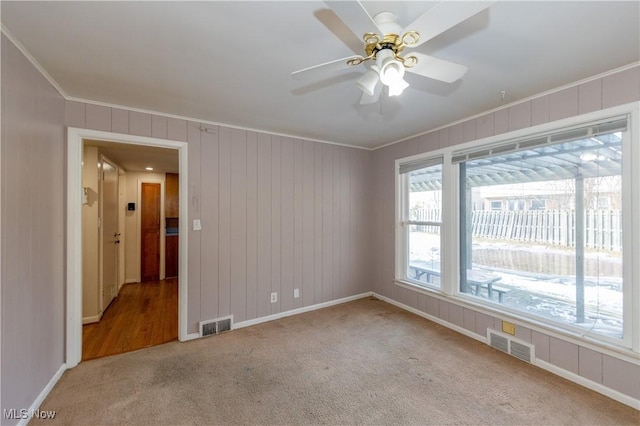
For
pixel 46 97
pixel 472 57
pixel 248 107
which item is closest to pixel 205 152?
pixel 248 107

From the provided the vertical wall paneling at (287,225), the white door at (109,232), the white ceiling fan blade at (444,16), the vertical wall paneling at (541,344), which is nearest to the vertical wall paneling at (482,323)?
the vertical wall paneling at (541,344)

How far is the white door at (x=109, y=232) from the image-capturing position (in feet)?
12.5

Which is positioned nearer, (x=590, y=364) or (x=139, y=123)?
(x=590, y=364)

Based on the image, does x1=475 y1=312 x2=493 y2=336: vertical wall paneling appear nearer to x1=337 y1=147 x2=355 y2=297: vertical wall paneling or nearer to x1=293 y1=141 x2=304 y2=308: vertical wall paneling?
x1=337 y1=147 x2=355 y2=297: vertical wall paneling

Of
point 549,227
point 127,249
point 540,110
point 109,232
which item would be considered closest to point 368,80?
point 540,110

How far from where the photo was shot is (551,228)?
2.46 metres

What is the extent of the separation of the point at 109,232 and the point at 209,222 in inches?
86.1

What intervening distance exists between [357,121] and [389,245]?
1.92 m

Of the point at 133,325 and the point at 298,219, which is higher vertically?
the point at 298,219

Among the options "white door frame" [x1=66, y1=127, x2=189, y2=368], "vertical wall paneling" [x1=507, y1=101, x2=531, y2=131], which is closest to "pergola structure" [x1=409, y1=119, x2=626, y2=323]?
"vertical wall paneling" [x1=507, y1=101, x2=531, y2=131]

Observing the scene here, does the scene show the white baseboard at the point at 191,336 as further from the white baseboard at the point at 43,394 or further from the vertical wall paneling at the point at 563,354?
A: the vertical wall paneling at the point at 563,354

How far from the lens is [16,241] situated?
1658 millimetres

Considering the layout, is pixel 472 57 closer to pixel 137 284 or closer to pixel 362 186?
pixel 362 186

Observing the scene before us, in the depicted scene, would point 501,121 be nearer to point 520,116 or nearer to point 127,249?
point 520,116
